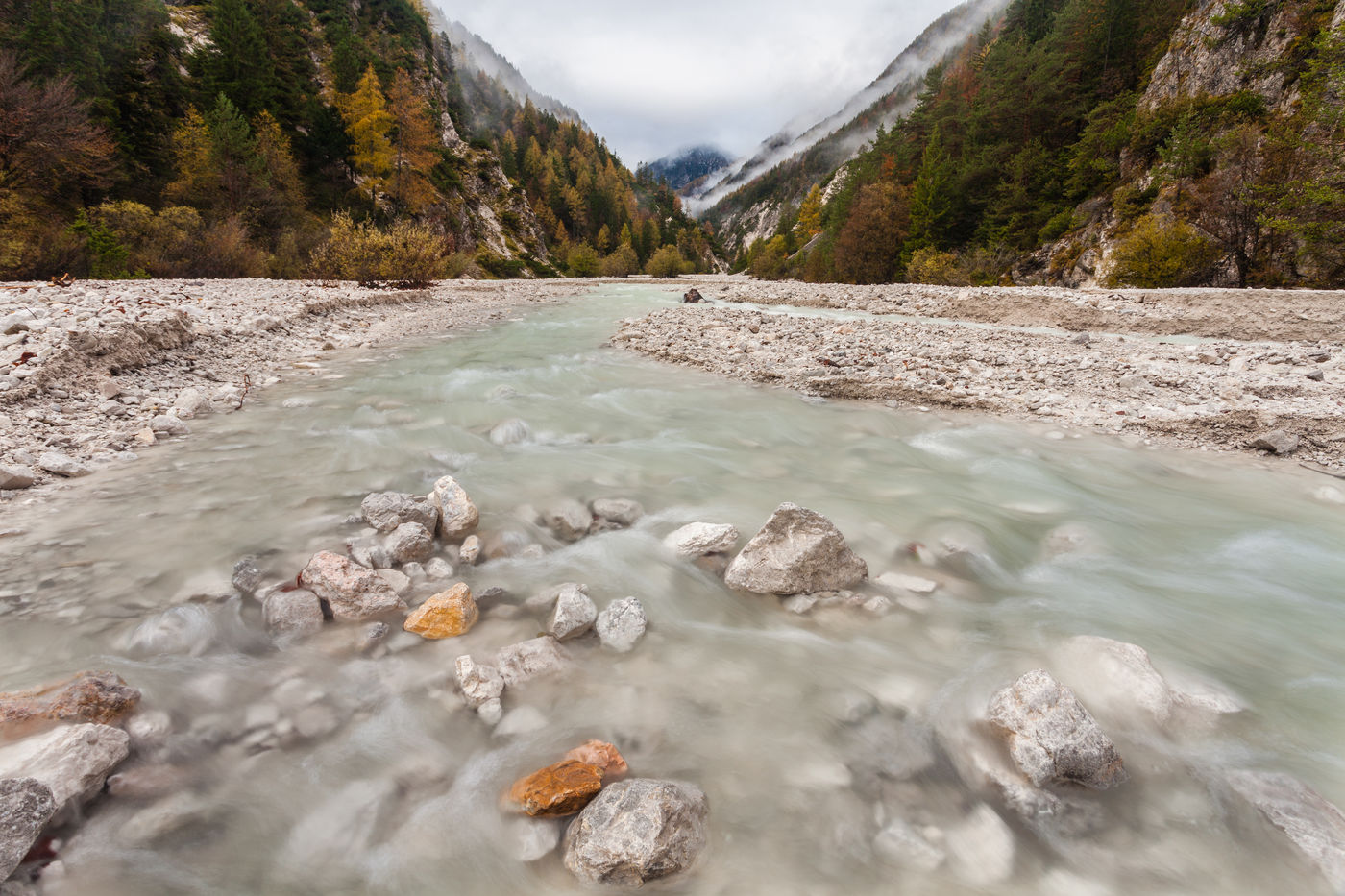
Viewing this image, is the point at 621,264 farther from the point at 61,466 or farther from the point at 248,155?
the point at 61,466

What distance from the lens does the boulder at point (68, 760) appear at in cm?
142

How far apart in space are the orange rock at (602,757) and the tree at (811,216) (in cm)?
9467

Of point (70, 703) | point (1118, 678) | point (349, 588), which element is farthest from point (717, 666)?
point (70, 703)

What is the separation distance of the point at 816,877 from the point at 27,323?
933 cm

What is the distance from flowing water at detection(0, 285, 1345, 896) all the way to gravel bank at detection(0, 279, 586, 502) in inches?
21.5

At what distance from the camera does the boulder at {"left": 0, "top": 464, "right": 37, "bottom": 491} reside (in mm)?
3419

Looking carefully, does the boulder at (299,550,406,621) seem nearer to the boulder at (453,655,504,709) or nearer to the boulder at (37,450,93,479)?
the boulder at (453,655,504,709)

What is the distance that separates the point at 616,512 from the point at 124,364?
265 inches

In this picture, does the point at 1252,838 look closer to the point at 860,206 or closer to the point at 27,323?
the point at 27,323

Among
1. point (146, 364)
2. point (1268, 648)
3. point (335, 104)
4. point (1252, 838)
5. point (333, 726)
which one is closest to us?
point (1252, 838)

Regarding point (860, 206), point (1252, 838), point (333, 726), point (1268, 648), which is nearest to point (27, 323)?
point (333, 726)

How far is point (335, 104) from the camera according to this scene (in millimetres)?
45875

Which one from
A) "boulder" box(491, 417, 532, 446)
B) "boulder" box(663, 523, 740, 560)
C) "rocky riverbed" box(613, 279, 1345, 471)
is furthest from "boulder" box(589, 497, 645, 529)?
"rocky riverbed" box(613, 279, 1345, 471)

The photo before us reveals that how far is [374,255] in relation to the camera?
1986cm
